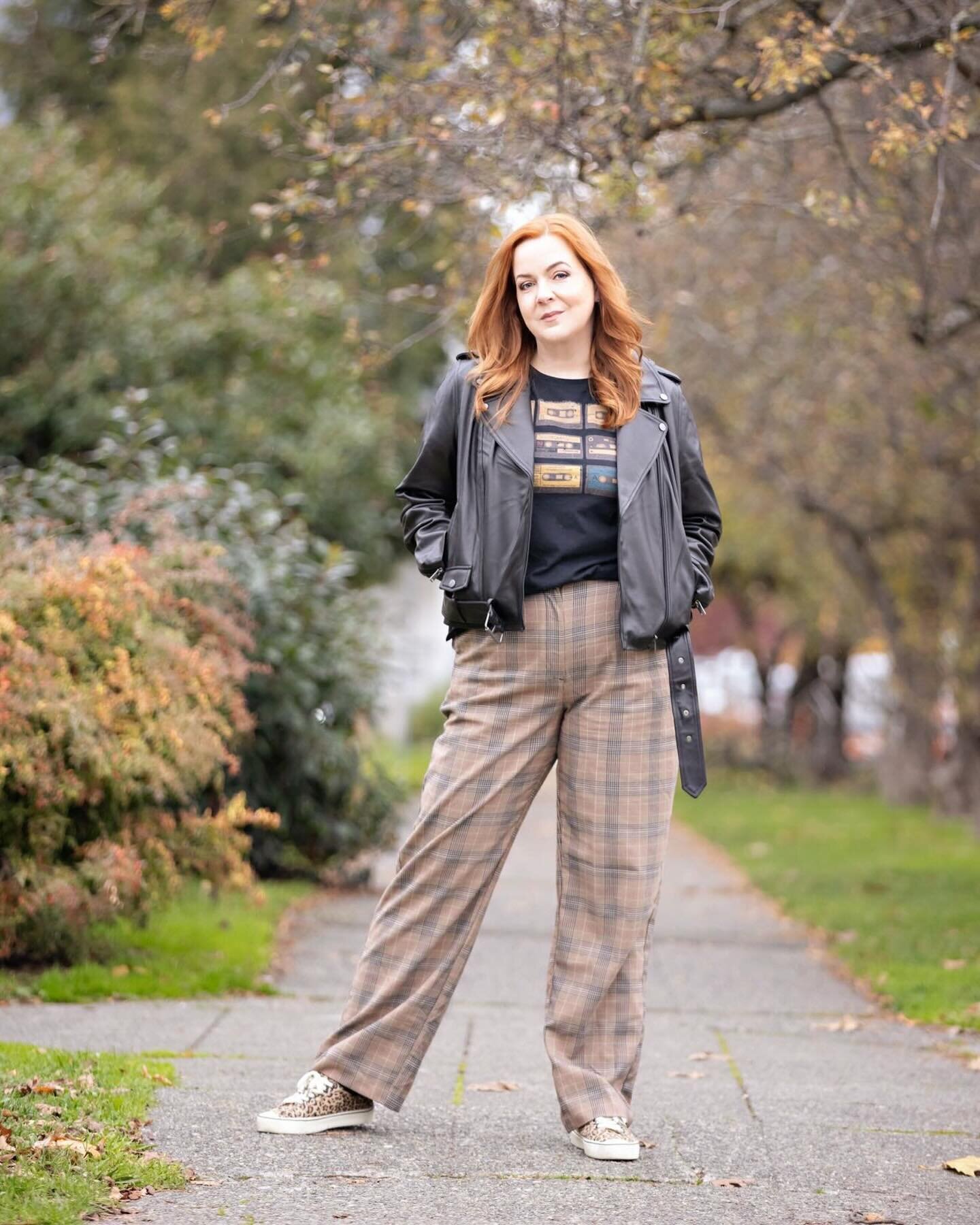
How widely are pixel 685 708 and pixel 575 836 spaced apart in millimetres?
402

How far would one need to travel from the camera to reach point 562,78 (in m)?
6.68

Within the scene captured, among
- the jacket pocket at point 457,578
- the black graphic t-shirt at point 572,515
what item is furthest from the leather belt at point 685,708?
the jacket pocket at point 457,578

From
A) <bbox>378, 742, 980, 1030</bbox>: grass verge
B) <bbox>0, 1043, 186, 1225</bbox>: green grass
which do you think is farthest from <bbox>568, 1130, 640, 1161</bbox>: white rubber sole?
<bbox>378, 742, 980, 1030</bbox>: grass verge

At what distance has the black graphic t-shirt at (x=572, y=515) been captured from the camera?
12.4 feet

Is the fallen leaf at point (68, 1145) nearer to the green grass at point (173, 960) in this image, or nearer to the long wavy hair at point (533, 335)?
the long wavy hair at point (533, 335)

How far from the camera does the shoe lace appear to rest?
3.84m

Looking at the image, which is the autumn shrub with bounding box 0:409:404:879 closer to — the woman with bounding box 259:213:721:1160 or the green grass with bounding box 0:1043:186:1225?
the green grass with bounding box 0:1043:186:1225

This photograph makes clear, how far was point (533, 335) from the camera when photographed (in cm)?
395

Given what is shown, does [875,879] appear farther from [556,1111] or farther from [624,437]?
[624,437]

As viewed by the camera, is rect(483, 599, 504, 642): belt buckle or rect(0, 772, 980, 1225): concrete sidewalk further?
rect(483, 599, 504, 642): belt buckle

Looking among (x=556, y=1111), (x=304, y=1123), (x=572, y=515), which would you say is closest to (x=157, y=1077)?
(x=304, y=1123)

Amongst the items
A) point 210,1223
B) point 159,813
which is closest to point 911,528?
point 159,813

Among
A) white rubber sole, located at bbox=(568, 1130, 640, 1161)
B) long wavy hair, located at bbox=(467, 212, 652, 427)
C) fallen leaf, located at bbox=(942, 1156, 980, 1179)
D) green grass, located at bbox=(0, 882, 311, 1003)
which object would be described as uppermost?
long wavy hair, located at bbox=(467, 212, 652, 427)

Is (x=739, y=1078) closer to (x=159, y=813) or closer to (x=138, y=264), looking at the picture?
(x=159, y=813)
